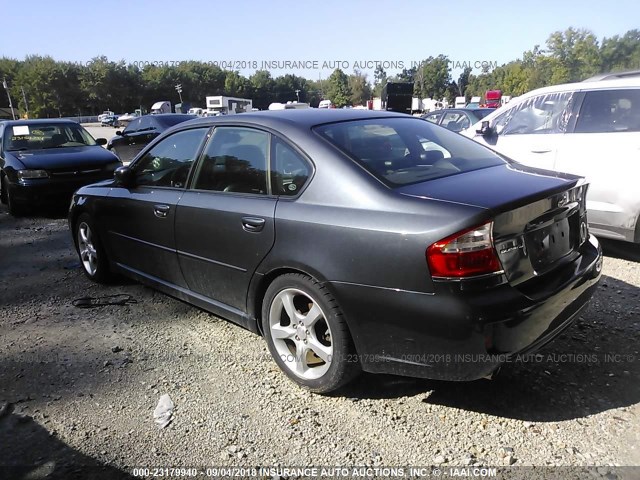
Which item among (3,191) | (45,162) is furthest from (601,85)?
(3,191)

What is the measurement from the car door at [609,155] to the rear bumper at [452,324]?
253 centimetres

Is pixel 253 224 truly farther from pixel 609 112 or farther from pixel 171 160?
pixel 609 112

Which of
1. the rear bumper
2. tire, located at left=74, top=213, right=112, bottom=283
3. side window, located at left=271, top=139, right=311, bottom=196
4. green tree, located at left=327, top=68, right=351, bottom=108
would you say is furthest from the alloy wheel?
green tree, located at left=327, top=68, right=351, bottom=108

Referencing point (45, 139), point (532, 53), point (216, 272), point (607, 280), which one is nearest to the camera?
point (216, 272)

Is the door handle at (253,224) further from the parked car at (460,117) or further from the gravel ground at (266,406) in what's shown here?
the parked car at (460,117)

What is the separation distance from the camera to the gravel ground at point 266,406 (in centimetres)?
233

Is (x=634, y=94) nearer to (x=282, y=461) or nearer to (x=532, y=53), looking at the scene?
(x=282, y=461)

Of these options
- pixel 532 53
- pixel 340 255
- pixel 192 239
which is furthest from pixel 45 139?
pixel 532 53

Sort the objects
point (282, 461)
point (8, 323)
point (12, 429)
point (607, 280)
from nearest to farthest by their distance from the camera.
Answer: point (282, 461), point (12, 429), point (8, 323), point (607, 280)

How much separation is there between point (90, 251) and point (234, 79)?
308 ft

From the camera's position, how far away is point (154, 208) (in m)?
3.64

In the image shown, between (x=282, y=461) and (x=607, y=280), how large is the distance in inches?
133

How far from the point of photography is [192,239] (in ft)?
10.9

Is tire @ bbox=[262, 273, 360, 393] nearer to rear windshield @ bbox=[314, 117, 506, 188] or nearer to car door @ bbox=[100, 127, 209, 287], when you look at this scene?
rear windshield @ bbox=[314, 117, 506, 188]
